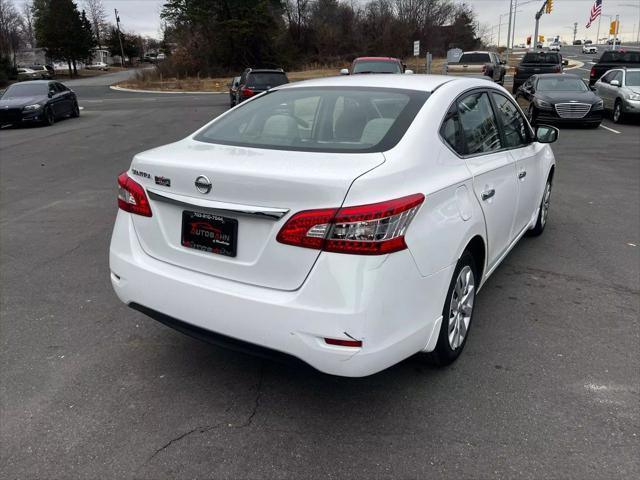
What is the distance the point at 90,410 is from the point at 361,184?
6.33ft

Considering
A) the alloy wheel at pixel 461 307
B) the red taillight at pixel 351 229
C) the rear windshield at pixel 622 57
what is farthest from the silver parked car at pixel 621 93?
the red taillight at pixel 351 229

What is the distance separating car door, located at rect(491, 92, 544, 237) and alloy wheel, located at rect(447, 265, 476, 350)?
121cm

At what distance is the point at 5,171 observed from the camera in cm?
1042

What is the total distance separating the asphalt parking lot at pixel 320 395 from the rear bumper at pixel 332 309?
0.89 feet

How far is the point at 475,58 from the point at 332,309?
77.6 ft

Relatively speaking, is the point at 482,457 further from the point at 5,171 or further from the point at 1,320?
the point at 5,171

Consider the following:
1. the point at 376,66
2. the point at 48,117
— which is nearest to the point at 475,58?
the point at 376,66

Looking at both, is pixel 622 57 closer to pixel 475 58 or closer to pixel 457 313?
pixel 475 58

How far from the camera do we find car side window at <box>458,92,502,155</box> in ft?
11.5

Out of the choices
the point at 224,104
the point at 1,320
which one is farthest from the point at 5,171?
the point at 224,104

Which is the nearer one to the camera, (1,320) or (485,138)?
(485,138)

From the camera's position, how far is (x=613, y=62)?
2472 cm

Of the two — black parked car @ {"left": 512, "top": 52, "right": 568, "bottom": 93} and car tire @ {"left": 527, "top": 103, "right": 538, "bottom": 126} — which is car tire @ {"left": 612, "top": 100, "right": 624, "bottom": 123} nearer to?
car tire @ {"left": 527, "top": 103, "right": 538, "bottom": 126}

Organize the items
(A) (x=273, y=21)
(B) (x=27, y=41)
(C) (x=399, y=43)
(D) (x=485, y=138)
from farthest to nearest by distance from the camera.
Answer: (B) (x=27, y=41), (C) (x=399, y=43), (A) (x=273, y=21), (D) (x=485, y=138)
